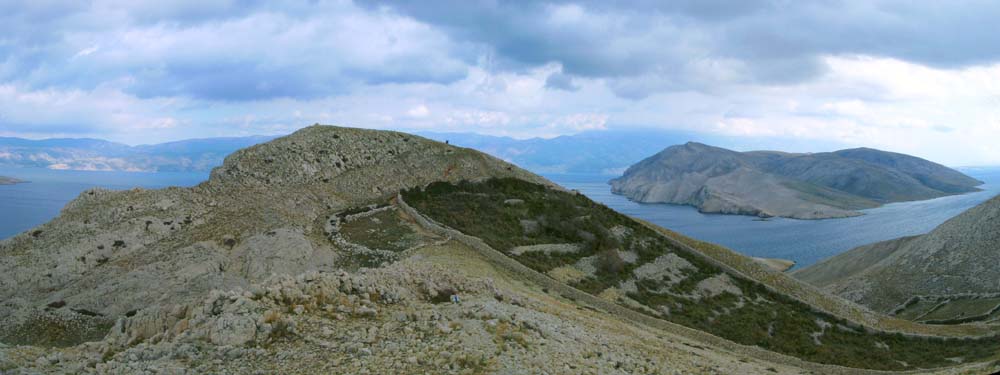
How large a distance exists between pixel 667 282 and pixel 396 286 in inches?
1031

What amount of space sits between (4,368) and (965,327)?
170 ft

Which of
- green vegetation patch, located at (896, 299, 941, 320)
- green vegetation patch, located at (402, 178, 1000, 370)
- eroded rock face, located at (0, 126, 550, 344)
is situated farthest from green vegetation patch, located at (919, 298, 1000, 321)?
eroded rock face, located at (0, 126, 550, 344)

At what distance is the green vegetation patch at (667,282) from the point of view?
3244 centimetres

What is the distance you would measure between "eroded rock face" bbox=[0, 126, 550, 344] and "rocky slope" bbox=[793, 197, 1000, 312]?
61720 mm

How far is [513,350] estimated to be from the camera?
549 inches

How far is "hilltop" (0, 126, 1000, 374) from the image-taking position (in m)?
13.1

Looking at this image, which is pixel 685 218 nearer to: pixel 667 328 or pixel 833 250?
pixel 833 250

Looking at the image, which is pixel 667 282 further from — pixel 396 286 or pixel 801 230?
pixel 801 230

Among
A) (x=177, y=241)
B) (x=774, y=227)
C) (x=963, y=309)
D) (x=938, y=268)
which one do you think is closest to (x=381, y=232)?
(x=177, y=241)

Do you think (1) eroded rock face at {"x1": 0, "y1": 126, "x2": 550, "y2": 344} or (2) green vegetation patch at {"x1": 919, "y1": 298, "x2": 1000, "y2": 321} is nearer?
(1) eroded rock face at {"x1": 0, "y1": 126, "x2": 550, "y2": 344}

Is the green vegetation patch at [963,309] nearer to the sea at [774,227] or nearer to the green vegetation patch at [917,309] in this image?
the green vegetation patch at [917,309]

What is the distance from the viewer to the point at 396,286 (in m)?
17.8

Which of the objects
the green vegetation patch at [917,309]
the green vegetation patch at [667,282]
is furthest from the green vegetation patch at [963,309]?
the green vegetation patch at [667,282]

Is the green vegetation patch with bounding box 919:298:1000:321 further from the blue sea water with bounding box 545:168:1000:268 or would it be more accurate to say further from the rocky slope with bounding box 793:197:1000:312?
the blue sea water with bounding box 545:168:1000:268
